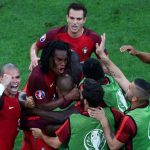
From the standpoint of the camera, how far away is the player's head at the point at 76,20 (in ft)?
29.3

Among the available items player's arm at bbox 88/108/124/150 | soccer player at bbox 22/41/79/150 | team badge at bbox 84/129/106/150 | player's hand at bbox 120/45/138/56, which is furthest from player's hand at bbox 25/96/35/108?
player's hand at bbox 120/45/138/56

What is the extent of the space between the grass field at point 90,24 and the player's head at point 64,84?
4.35 metres

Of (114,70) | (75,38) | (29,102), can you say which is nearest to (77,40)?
(75,38)

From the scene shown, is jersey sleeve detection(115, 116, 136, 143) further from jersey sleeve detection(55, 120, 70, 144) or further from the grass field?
the grass field

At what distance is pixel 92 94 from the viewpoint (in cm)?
607

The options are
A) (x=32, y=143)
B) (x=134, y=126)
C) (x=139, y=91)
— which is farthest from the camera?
(x=32, y=143)

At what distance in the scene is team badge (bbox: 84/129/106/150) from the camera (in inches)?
248

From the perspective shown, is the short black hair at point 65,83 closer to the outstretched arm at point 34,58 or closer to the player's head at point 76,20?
the outstretched arm at point 34,58

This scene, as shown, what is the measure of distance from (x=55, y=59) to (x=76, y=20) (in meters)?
1.79

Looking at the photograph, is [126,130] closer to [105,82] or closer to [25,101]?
[105,82]

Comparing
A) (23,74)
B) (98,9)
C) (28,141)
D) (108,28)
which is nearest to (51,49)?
(28,141)

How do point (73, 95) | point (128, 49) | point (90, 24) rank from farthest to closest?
point (90, 24)
point (128, 49)
point (73, 95)

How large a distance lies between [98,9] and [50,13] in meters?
1.14

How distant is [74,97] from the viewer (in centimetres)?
720
